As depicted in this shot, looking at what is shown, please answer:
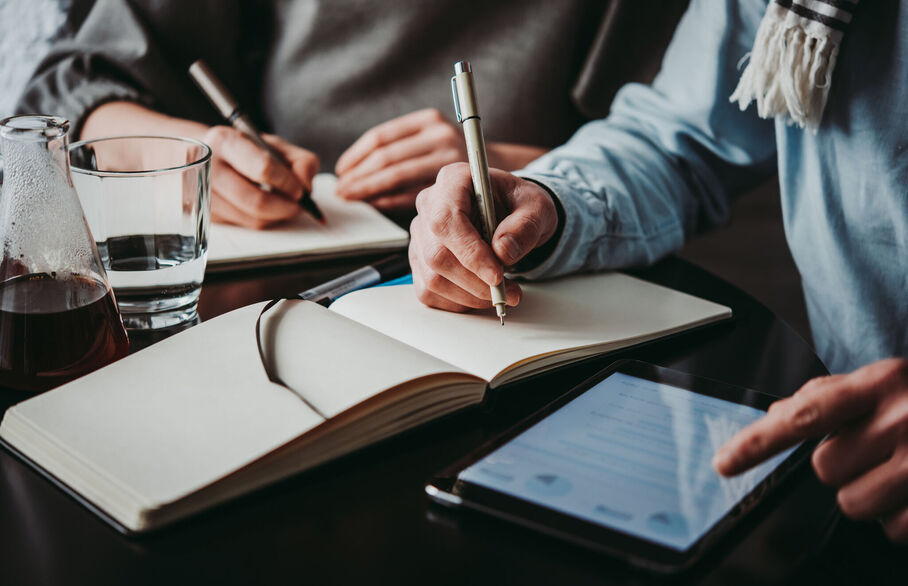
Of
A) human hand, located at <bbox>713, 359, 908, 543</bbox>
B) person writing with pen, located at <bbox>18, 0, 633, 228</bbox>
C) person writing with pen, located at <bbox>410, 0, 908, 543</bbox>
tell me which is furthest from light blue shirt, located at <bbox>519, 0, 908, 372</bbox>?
human hand, located at <bbox>713, 359, 908, 543</bbox>

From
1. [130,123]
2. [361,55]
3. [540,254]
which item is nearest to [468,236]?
[540,254]

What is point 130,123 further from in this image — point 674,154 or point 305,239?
point 674,154

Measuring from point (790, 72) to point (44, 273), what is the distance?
688mm

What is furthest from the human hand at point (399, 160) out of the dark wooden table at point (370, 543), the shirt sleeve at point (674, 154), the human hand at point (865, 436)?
the human hand at point (865, 436)

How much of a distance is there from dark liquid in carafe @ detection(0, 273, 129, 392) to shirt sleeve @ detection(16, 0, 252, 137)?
669 mm

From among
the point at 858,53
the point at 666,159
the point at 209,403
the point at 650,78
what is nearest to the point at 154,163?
the point at 209,403

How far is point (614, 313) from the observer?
69cm

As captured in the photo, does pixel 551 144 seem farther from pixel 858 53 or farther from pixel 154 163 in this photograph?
pixel 154 163

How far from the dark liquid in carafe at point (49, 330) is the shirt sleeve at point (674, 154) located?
446mm

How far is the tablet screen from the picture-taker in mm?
409

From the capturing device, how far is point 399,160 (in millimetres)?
1038

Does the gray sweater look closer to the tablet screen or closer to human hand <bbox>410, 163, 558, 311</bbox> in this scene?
human hand <bbox>410, 163, 558, 311</bbox>

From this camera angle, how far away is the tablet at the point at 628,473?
0.40m

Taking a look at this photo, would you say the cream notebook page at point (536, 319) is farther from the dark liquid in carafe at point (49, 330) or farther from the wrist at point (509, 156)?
the wrist at point (509, 156)
